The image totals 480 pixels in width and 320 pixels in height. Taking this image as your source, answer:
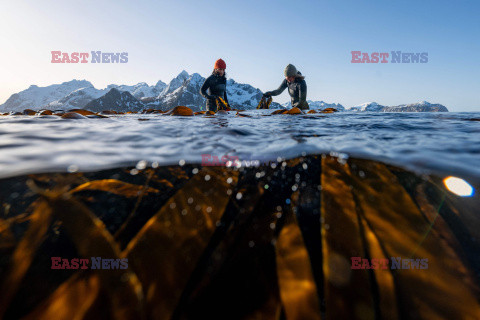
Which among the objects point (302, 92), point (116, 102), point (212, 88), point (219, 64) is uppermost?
point (116, 102)

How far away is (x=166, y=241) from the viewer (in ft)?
2.55

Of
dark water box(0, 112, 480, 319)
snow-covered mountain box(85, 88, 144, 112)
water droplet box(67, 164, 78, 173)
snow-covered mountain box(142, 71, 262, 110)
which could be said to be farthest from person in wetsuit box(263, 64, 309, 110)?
snow-covered mountain box(85, 88, 144, 112)

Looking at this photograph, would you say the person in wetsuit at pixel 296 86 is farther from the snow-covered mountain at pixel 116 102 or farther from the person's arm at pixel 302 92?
the snow-covered mountain at pixel 116 102

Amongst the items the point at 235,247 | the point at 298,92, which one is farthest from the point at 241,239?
the point at 298,92

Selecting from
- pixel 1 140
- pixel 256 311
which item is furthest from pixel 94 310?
pixel 1 140

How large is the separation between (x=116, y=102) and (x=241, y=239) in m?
146

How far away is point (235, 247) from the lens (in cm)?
77

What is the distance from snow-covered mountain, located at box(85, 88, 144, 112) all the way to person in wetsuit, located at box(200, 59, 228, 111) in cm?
12895

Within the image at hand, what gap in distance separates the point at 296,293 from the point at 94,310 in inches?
24.4

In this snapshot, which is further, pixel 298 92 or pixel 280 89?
pixel 280 89

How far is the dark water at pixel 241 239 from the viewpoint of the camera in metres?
0.63

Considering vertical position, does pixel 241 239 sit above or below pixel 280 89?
below

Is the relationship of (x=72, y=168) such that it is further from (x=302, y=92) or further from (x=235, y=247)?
(x=302, y=92)

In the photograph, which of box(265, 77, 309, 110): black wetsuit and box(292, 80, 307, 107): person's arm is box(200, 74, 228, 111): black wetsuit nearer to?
box(265, 77, 309, 110): black wetsuit
